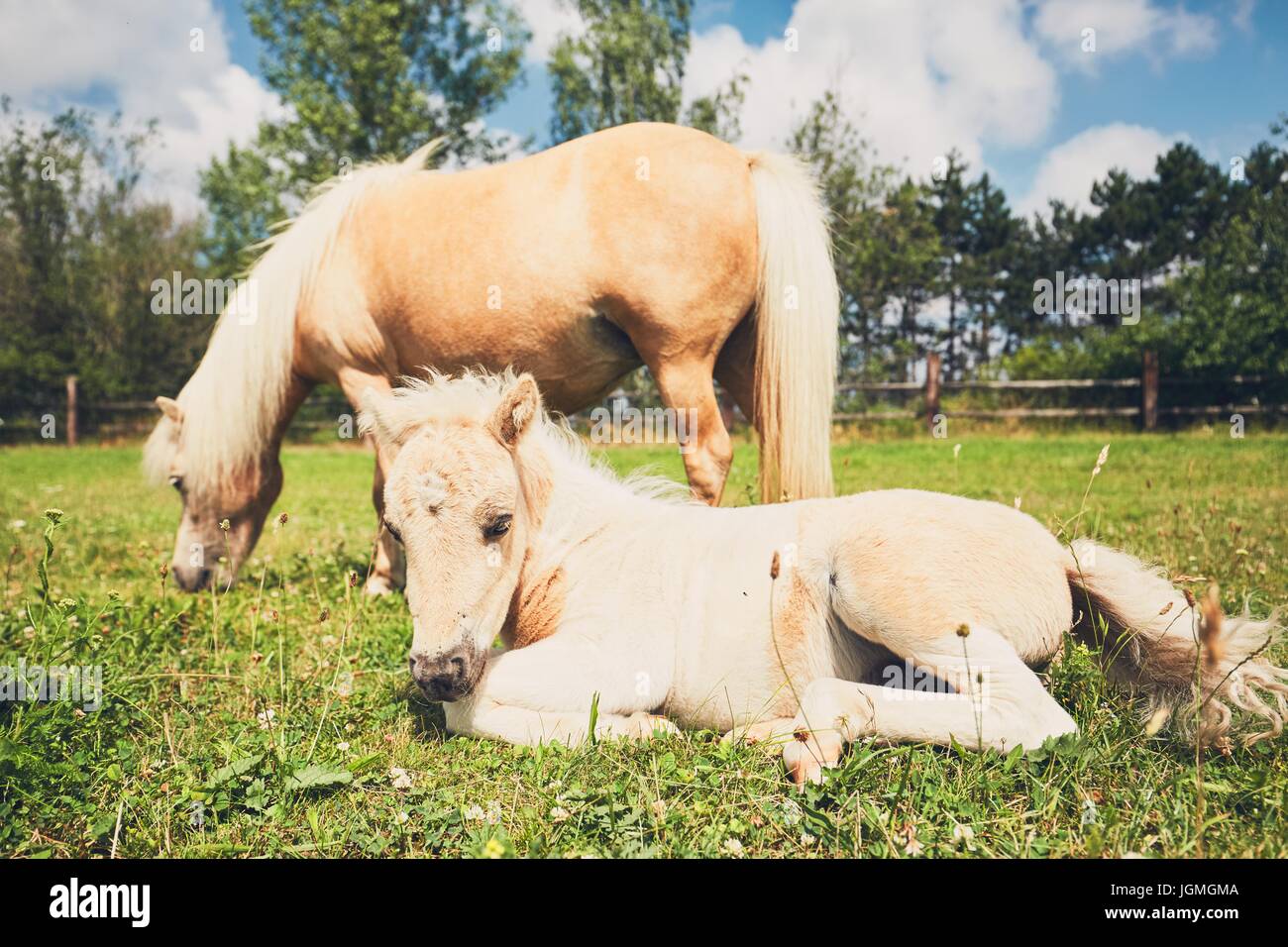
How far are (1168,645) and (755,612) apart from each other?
141cm

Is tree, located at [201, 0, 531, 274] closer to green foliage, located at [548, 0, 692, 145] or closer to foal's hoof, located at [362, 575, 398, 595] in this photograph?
green foliage, located at [548, 0, 692, 145]

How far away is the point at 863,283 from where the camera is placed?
1163 inches

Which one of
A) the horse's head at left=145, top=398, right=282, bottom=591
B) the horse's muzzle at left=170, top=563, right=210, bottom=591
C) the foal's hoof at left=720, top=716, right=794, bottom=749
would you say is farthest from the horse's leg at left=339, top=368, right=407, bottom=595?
the foal's hoof at left=720, top=716, right=794, bottom=749

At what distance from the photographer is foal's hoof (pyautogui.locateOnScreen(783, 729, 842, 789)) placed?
2.47 metres

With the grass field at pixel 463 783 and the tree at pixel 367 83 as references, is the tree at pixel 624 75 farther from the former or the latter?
the grass field at pixel 463 783

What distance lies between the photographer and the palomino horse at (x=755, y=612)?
8.68ft

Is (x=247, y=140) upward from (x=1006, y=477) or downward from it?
upward

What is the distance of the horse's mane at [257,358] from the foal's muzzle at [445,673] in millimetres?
3677

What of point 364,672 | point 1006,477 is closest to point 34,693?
point 364,672

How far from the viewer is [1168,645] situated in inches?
110
